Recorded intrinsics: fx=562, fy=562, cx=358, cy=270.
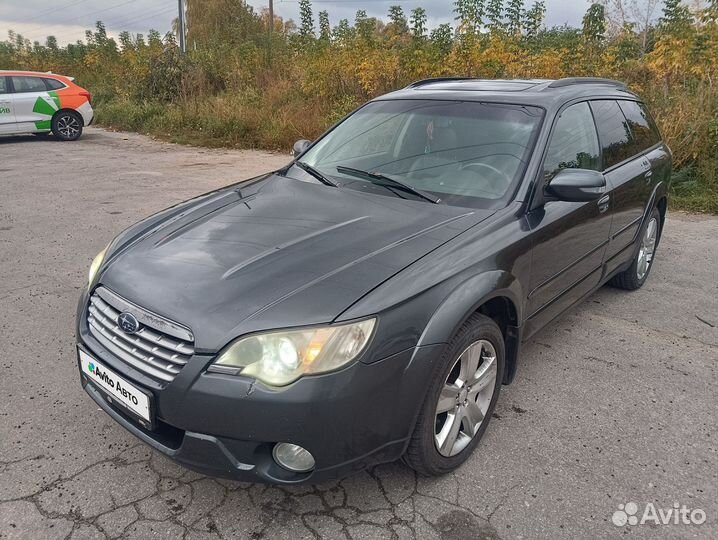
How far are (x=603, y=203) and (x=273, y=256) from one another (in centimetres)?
221

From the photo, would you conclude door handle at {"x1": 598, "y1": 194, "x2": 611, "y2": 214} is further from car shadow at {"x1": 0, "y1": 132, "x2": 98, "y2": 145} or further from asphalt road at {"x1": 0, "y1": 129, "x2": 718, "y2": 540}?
car shadow at {"x1": 0, "y1": 132, "x2": 98, "y2": 145}

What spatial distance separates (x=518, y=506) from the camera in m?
2.29

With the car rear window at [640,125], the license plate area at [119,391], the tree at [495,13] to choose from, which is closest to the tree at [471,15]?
the tree at [495,13]

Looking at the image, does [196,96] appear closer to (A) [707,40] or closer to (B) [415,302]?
(A) [707,40]

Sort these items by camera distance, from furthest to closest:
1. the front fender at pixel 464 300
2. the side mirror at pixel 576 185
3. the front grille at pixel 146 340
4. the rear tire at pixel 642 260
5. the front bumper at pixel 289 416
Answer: the rear tire at pixel 642 260 → the side mirror at pixel 576 185 → the front fender at pixel 464 300 → the front grille at pixel 146 340 → the front bumper at pixel 289 416

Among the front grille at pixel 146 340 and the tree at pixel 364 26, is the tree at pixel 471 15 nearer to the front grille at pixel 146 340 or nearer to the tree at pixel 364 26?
the tree at pixel 364 26

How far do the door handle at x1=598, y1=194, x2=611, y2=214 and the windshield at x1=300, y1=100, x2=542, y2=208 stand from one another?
72 centimetres

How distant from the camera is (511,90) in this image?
3455 mm

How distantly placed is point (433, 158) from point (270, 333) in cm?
166

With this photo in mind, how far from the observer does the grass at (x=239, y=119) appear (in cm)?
1241

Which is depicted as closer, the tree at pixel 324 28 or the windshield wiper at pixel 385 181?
the windshield wiper at pixel 385 181

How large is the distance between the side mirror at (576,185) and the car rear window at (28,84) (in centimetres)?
1344

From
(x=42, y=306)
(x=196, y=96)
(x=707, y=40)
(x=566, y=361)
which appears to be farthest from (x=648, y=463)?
(x=196, y=96)

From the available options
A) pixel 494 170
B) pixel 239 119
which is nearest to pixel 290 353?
pixel 494 170
